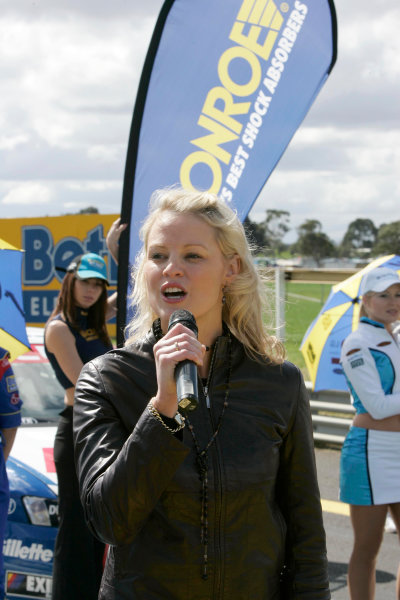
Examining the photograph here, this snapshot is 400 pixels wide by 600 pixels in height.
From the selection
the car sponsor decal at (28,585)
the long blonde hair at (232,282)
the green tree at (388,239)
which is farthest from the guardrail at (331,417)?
the green tree at (388,239)

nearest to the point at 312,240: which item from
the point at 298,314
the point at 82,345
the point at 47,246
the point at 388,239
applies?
the point at 388,239

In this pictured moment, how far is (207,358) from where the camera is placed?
84.0 inches

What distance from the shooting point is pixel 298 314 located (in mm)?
33031

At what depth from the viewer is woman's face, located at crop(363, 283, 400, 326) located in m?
4.41

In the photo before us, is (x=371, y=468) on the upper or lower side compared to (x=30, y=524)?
upper

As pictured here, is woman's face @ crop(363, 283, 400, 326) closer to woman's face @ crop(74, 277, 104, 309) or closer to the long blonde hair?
woman's face @ crop(74, 277, 104, 309)

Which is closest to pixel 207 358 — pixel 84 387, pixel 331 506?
pixel 84 387

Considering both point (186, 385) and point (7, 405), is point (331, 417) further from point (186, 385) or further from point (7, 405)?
A: point (186, 385)

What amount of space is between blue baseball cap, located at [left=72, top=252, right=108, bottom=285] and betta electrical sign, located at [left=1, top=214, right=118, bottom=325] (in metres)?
9.80

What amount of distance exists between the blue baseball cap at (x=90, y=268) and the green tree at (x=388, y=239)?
67.7 m

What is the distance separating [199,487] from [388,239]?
264 feet

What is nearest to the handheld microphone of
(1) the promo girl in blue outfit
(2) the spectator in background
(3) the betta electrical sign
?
Answer: (2) the spectator in background

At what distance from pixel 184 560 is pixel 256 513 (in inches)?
8.9

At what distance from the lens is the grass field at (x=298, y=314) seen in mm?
13281
